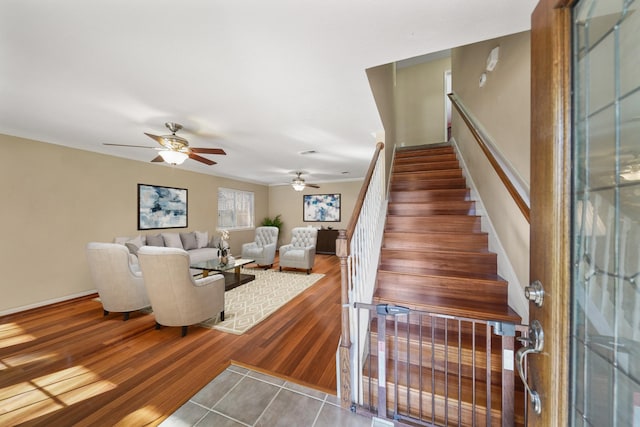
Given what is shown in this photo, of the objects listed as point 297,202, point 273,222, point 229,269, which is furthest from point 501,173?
point 273,222

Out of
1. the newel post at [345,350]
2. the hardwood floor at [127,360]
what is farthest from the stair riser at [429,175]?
the newel post at [345,350]

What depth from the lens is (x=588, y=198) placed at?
2.01ft

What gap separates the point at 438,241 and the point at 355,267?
1072 millimetres

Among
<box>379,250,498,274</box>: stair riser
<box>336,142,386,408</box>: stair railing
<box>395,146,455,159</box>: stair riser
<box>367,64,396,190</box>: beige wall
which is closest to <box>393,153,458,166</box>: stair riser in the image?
<box>395,146,455,159</box>: stair riser

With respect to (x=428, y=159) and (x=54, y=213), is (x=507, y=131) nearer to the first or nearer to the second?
(x=428, y=159)

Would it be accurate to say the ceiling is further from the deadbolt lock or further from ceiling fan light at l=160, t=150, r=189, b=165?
the deadbolt lock

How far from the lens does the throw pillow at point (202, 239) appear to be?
210 inches

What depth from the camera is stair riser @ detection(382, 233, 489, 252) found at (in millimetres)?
2250

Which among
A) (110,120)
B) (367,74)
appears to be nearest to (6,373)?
(110,120)

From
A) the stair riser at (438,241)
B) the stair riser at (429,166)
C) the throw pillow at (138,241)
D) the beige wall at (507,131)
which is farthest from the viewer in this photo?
the throw pillow at (138,241)

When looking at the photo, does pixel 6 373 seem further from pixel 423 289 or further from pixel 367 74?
pixel 367 74

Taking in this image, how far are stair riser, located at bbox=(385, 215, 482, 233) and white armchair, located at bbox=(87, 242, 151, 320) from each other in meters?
3.13

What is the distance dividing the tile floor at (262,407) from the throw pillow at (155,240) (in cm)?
354

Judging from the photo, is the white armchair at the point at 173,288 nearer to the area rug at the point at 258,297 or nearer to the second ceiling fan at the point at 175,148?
the area rug at the point at 258,297
